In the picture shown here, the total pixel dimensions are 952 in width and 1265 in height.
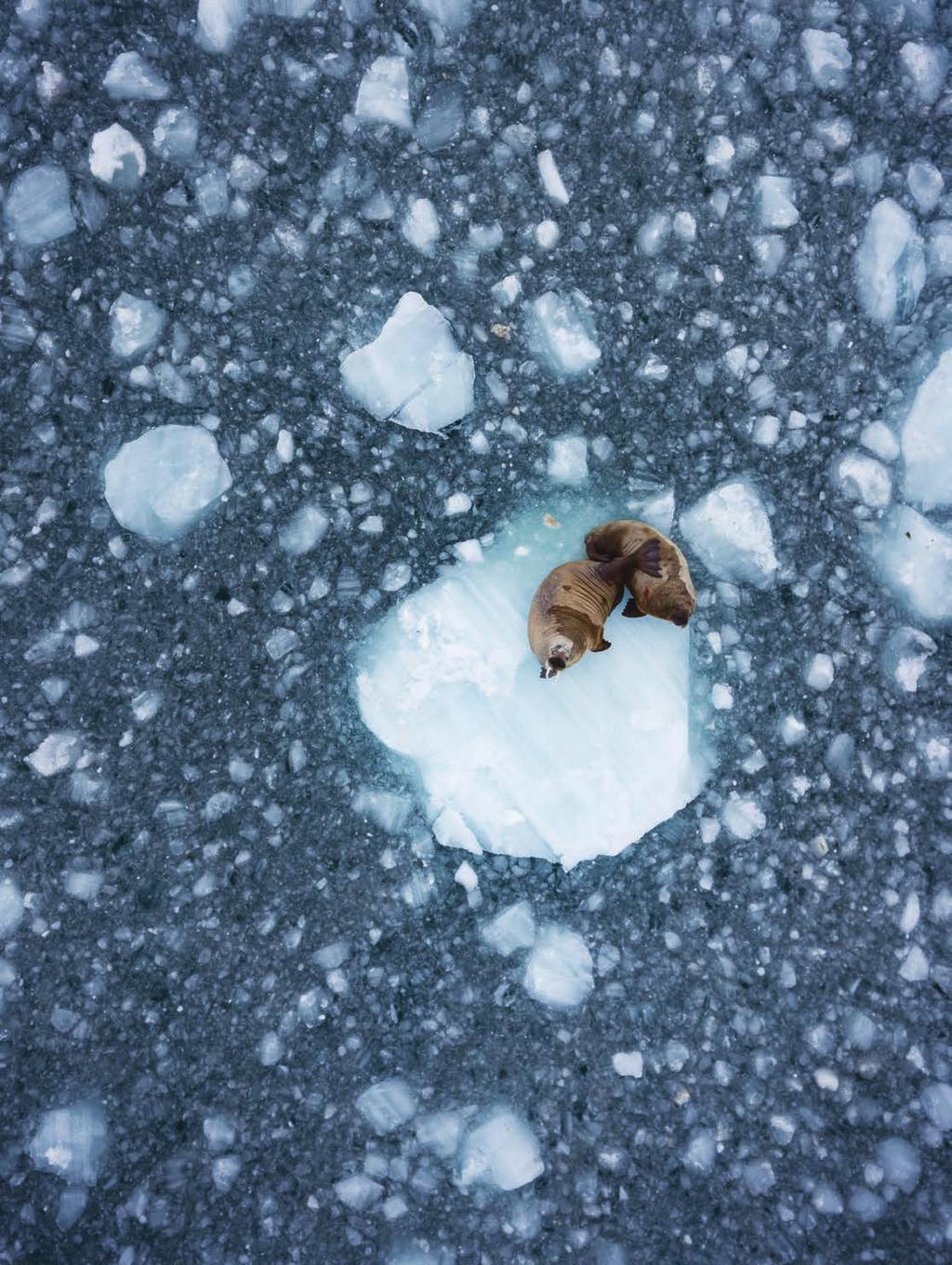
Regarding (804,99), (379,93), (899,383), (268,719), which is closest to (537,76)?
(379,93)

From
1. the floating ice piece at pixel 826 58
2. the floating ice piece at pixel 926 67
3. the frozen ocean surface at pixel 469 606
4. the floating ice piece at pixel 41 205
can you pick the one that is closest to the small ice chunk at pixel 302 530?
the frozen ocean surface at pixel 469 606

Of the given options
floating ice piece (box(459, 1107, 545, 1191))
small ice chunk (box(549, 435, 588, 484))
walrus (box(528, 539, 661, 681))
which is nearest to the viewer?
walrus (box(528, 539, 661, 681))

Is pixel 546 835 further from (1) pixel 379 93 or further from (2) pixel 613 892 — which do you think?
(1) pixel 379 93

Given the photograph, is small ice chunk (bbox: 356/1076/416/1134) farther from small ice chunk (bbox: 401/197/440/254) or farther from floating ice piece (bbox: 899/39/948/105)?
floating ice piece (bbox: 899/39/948/105)

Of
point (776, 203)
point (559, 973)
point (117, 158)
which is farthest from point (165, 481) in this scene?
point (776, 203)

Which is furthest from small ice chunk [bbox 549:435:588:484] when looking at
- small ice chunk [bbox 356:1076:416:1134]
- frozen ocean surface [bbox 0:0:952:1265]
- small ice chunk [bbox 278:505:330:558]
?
small ice chunk [bbox 356:1076:416:1134]

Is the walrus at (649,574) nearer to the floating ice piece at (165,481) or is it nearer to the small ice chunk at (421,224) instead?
the small ice chunk at (421,224)

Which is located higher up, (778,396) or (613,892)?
(778,396)
